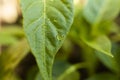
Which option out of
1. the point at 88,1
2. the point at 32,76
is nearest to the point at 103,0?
the point at 88,1

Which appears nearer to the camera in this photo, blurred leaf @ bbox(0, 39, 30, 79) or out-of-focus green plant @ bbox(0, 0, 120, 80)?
out-of-focus green plant @ bbox(0, 0, 120, 80)

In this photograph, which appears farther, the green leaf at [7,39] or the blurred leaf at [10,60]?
the green leaf at [7,39]

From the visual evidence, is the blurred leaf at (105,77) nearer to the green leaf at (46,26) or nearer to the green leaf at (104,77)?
the green leaf at (104,77)

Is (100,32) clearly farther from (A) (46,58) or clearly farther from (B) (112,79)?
(A) (46,58)

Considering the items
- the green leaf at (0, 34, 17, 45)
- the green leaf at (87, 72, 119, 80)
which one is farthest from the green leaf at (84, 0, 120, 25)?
the green leaf at (0, 34, 17, 45)

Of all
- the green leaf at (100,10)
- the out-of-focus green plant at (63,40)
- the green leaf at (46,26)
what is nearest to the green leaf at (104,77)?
the out-of-focus green plant at (63,40)

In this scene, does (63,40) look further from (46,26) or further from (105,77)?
(105,77)

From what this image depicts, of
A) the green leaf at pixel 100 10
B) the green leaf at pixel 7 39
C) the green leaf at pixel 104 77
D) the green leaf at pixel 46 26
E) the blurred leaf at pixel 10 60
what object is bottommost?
the green leaf at pixel 7 39

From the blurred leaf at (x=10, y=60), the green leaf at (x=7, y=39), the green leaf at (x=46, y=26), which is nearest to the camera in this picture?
the green leaf at (x=46, y=26)

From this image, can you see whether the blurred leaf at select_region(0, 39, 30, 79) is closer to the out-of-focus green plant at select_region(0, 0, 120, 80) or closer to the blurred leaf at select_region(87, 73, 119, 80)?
the out-of-focus green plant at select_region(0, 0, 120, 80)
